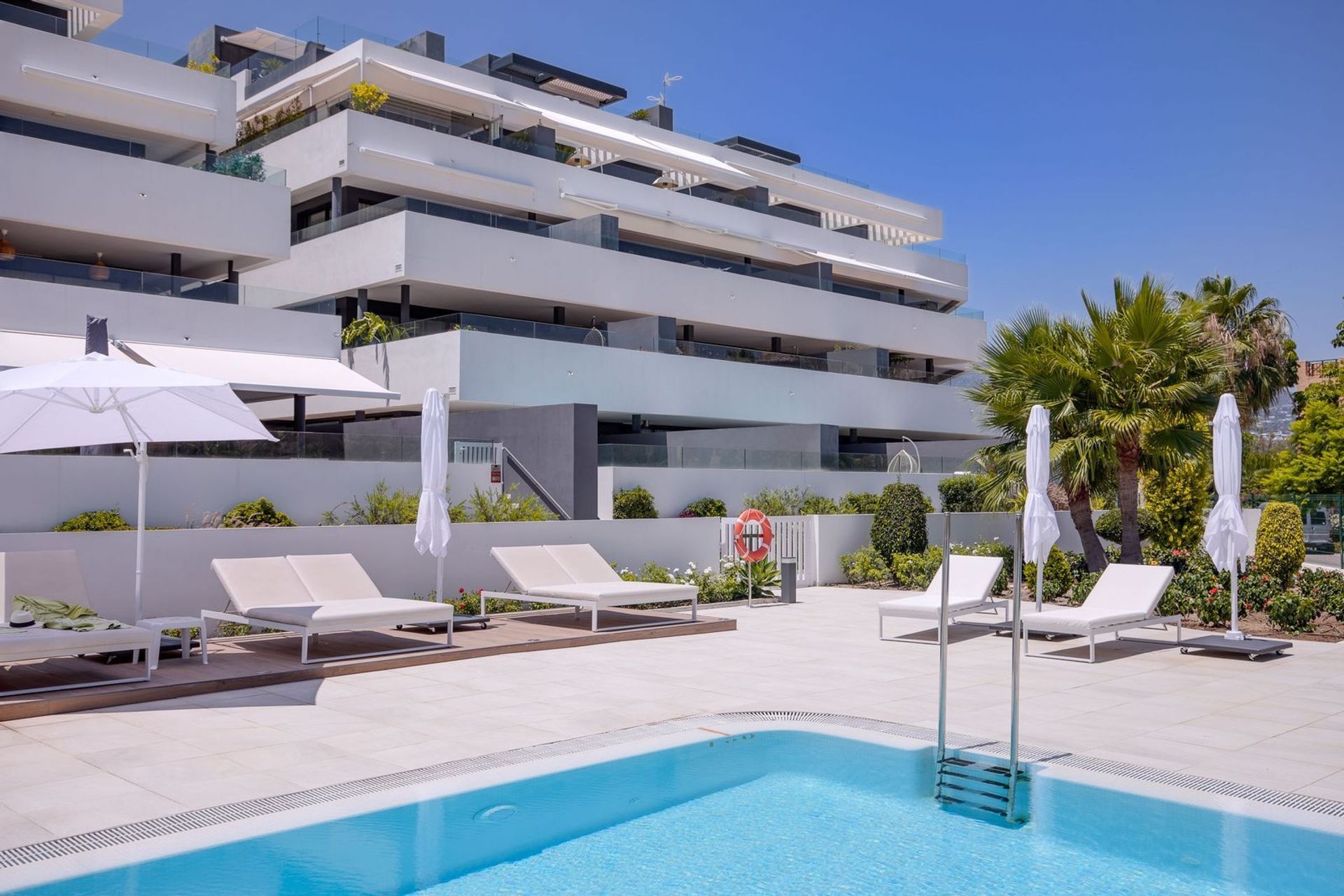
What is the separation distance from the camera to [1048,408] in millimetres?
16250

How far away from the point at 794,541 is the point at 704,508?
162 inches

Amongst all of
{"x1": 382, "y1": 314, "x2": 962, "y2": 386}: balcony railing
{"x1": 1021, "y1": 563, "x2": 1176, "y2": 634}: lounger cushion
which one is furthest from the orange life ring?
{"x1": 382, "y1": 314, "x2": 962, "y2": 386}: balcony railing

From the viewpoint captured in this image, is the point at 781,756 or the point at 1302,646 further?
the point at 1302,646

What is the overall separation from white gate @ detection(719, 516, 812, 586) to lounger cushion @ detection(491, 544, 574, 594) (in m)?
6.25

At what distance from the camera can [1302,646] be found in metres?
12.4

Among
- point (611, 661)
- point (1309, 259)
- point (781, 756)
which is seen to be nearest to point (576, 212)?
point (1309, 259)

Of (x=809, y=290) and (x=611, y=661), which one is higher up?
(x=809, y=290)

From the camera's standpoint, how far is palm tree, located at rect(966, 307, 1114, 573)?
51.9ft

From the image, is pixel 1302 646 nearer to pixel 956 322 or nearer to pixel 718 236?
pixel 718 236

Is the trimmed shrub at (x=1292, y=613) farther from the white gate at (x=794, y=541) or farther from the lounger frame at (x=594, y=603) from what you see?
the white gate at (x=794, y=541)

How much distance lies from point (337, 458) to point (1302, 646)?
14.9 m

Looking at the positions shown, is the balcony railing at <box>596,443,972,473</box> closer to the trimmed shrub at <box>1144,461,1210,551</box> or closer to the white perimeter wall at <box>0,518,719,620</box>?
the trimmed shrub at <box>1144,461,1210,551</box>

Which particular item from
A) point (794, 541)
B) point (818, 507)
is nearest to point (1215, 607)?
point (794, 541)

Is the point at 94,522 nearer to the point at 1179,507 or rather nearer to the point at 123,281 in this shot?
the point at 123,281
